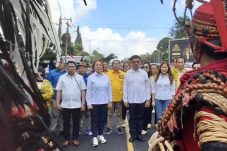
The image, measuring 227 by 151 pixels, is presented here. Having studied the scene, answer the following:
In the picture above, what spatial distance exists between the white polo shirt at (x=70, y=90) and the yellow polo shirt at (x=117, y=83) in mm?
1625

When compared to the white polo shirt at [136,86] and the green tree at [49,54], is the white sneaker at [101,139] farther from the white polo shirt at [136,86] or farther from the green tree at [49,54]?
the green tree at [49,54]

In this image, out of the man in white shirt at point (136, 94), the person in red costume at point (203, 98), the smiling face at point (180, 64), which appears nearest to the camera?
the person in red costume at point (203, 98)

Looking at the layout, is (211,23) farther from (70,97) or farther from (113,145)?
(113,145)

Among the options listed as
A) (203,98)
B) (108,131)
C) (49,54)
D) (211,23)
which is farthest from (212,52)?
(108,131)

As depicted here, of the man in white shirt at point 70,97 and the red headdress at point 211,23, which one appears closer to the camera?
the red headdress at point 211,23

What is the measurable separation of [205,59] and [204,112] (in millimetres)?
310

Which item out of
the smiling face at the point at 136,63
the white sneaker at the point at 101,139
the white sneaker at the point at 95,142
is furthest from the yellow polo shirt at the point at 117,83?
the white sneaker at the point at 95,142

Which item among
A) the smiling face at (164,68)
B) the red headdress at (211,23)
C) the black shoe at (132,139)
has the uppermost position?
the red headdress at (211,23)

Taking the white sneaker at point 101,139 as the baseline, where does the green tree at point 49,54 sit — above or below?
above

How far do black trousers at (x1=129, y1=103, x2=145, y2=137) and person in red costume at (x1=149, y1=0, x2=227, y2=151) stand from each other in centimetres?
694

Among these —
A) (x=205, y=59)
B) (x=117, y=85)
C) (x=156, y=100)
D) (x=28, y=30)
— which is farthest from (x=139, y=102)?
(x=28, y=30)

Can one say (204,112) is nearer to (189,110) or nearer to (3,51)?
(189,110)

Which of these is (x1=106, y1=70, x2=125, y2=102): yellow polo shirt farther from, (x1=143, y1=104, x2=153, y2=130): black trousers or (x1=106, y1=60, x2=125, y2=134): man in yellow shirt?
(x1=143, y1=104, x2=153, y2=130): black trousers

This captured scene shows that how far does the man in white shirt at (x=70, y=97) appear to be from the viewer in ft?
26.1
